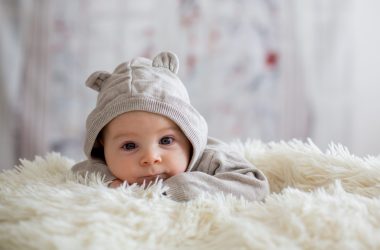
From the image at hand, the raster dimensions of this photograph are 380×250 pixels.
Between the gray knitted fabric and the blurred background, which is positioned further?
the blurred background

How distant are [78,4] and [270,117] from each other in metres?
1.04

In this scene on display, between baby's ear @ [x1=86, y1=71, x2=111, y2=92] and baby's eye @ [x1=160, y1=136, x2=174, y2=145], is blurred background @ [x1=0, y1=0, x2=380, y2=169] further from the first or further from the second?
baby's eye @ [x1=160, y1=136, x2=174, y2=145]

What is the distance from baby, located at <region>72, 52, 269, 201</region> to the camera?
1081 mm

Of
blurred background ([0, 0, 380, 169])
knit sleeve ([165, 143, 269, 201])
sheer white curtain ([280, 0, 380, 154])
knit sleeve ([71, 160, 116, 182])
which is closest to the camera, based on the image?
knit sleeve ([165, 143, 269, 201])

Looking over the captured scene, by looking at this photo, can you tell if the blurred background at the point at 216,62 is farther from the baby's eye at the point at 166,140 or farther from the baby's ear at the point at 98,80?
the baby's eye at the point at 166,140

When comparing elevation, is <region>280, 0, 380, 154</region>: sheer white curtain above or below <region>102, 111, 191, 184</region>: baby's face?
above

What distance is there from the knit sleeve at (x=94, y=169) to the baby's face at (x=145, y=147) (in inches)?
0.9

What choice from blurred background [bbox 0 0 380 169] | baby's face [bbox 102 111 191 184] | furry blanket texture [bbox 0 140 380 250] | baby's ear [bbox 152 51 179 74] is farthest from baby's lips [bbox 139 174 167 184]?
blurred background [bbox 0 0 380 169]

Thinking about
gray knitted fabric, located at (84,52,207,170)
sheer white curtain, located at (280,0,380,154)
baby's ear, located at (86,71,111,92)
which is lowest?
gray knitted fabric, located at (84,52,207,170)

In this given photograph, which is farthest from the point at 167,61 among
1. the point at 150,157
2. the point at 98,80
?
the point at 150,157

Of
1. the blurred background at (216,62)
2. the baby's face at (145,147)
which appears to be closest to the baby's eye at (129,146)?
the baby's face at (145,147)

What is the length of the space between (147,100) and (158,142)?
97mm

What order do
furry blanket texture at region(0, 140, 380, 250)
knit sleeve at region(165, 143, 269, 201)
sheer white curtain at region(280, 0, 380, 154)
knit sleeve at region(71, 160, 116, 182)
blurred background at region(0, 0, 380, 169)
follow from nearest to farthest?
1. furry blanket texture at region(0, 140, 380, 250)
2. knit sleeve at region(165, 143, 269, 201)
3. knit sleeve at region(71, 160, 116, 182)
4. blurred background at region(0, 0, 380, 169)
5. sheer white curtain at region(280, 0, 380, 154)

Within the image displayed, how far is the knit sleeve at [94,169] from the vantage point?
3.78 feet
